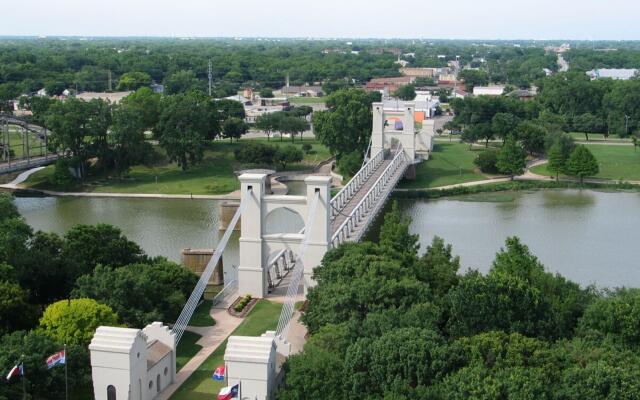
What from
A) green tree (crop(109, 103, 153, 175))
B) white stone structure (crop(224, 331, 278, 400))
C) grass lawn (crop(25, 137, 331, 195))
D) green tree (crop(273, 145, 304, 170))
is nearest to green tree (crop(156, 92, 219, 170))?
grass lawn (crop(25, 137, 331, 195))

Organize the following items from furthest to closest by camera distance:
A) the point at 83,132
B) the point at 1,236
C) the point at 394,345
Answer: the point at 83,132 < the point at 1,236 < the point at 394,345

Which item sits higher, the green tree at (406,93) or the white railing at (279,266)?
the green tree at (406,93)

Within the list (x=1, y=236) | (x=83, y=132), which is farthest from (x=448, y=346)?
(x=83, y=132)

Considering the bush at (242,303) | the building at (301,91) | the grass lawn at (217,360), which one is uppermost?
the building at (301,91)

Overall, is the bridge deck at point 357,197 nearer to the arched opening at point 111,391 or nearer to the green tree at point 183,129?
the green tree at point 183,129

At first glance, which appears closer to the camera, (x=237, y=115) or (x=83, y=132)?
(x=83, y=132)

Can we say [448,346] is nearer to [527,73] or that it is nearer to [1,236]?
[1,236]

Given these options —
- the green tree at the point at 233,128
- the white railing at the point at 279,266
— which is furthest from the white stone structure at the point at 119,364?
the green tree at the point at 233,128
